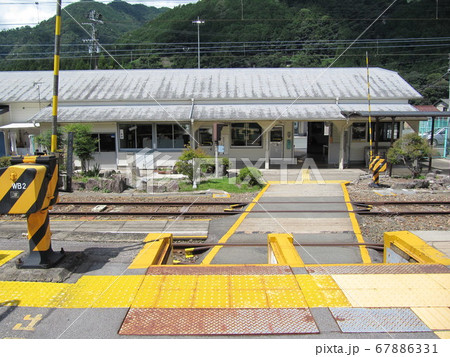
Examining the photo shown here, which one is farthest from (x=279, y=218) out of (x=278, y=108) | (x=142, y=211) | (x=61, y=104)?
(x=61, y=104)

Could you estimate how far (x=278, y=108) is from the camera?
67.0 ft

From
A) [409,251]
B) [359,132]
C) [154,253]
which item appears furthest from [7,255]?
[359,132]

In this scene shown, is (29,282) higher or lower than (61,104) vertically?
lower

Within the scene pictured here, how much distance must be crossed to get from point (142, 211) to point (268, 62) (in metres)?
54.1

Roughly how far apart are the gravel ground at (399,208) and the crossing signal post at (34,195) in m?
6.65

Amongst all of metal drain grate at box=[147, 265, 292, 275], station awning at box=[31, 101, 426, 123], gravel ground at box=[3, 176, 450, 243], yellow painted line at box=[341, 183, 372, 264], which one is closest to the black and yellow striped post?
gravel ground at box=[3, 176, 450, 243]

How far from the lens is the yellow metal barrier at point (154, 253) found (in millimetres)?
4793

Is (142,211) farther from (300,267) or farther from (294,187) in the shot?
(300,267)

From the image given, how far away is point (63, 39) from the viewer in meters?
48.6

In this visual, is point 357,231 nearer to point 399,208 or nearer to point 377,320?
point 399,208

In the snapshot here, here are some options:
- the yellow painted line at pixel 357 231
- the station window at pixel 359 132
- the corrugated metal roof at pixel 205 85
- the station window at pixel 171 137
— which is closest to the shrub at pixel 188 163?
the station window at pixel 171 137

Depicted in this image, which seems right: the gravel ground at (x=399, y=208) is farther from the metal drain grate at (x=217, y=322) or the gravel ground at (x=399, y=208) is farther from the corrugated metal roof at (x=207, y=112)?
the metal drain grate at (x=217, y=322)

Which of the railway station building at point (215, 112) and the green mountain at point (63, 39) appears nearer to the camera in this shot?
the railway station building at point (215, 112)

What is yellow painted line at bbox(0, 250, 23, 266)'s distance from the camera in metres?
5.05
